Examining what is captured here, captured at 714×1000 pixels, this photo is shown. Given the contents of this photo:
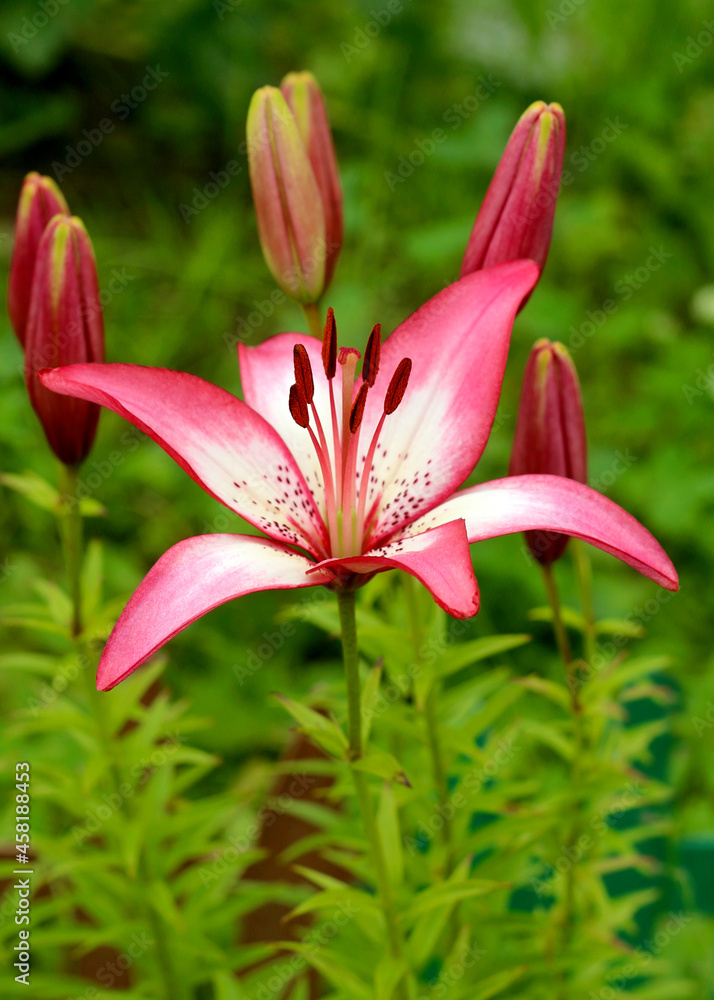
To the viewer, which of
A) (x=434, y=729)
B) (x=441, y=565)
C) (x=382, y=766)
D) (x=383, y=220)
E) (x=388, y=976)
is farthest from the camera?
(x=383, y=220)

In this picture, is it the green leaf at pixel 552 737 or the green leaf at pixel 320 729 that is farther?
the green leaf at pixel 552 737

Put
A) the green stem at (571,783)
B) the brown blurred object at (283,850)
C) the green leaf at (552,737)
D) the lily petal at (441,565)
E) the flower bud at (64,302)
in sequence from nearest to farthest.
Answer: the lily petal at (441,565) < the flower bud at (64,302) < the green stem at (571,783) < the green leaf at (552,737) < the brown blurred object at (283,850)

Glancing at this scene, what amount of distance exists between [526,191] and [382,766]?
15.5 inches

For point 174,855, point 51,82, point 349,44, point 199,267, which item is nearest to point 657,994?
point 174,855

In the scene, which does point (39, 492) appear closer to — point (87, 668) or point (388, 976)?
point (87, 668)

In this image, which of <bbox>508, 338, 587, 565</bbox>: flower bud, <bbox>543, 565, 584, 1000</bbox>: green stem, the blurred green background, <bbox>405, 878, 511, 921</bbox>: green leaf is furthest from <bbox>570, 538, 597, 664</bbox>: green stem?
the blurred green background

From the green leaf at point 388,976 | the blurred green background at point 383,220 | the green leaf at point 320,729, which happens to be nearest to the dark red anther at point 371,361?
the green leaf at point 320,729

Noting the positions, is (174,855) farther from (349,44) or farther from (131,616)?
(349,44)

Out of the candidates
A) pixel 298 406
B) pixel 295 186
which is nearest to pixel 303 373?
pixel 298 406

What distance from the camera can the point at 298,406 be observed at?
64 cm

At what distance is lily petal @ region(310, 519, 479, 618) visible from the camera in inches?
19.1

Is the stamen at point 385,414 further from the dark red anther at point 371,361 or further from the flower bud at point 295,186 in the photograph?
the flower bud at point 295,186

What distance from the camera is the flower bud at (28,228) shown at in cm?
75

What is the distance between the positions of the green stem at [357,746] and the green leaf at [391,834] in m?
0.06
